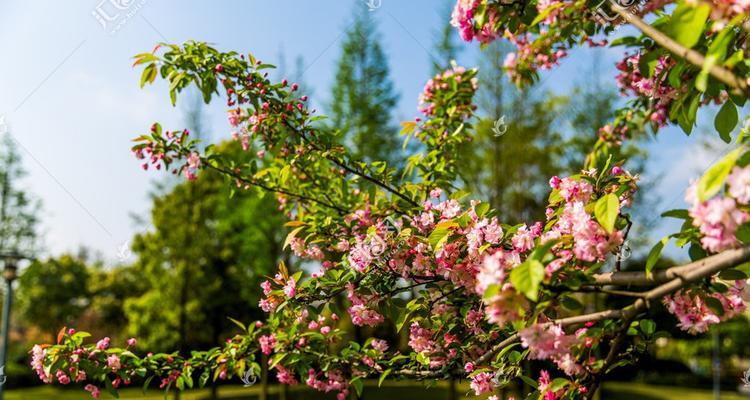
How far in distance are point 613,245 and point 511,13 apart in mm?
918

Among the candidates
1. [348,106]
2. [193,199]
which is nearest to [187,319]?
[193,199]

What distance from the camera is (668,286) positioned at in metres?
1.59

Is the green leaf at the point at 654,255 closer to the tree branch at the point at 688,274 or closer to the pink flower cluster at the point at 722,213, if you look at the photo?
the tree branch at the point at 688,274

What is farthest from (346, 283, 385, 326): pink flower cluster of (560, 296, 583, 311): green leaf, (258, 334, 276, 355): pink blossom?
(560, 296, 583, 311): green leaf

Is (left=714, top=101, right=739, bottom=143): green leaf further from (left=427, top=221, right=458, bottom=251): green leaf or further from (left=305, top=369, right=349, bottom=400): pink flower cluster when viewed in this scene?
(left=305, top=369, right=349, bottom=400): pink flower cluster

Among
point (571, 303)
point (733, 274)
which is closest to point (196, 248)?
point (571, 303)

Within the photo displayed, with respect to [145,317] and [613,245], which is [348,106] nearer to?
[145,317]

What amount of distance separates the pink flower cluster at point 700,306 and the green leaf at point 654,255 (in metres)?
0.30

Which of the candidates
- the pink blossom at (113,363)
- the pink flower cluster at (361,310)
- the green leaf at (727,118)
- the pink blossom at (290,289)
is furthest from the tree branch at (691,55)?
the pink blossom at (113,363)

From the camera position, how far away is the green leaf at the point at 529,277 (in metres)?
1.41

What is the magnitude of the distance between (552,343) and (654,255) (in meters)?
0.41

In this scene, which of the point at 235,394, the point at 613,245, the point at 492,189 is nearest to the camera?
the point at 613,245

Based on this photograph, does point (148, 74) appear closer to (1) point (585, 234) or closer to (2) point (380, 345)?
(2) point (380, 345)

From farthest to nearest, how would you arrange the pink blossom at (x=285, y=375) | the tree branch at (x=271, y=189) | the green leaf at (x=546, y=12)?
the tree branch at (x=271, y=189)
the pink blossom at (x=285, y=375)
the green leaf at (x=546, y=12)
